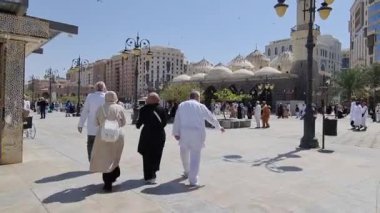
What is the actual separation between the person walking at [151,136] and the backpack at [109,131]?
544mm

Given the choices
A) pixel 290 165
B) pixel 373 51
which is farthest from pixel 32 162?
pixel 373 51

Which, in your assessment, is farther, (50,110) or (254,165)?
(50,110)

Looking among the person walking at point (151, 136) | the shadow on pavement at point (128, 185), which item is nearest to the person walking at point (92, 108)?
the person walking at point (151, 136)

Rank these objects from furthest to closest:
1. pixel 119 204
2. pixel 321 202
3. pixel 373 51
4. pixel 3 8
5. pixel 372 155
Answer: pixel 373 51
pixel 372 155
pixel 3 8
pixel 321 202
pixel 119 204

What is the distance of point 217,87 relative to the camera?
67.2m

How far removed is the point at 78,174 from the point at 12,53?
106 inches

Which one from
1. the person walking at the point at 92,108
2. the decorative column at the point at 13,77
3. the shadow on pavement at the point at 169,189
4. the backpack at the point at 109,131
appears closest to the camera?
the backpack at the point at 109,131

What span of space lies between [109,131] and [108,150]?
29 centimetres

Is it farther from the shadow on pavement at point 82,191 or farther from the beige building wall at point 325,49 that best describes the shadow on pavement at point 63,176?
the beige building wall at point 325,49

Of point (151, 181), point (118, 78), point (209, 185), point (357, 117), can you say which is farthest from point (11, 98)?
point (118, 78)

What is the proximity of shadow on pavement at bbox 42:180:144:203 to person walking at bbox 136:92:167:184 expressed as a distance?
0.28 m

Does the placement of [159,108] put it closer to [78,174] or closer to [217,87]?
[78,174]

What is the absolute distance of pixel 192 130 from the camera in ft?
21.2

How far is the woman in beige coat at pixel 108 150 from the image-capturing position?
5.80m
